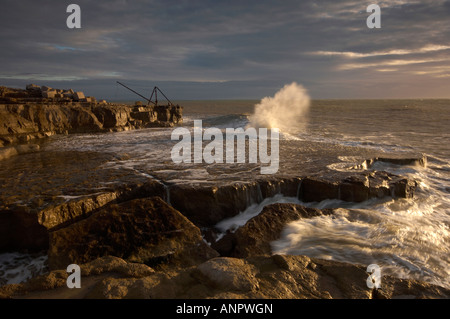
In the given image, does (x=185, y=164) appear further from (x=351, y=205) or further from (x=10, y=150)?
(x=10, y=150)

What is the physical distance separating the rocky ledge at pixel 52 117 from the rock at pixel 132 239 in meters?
7.01

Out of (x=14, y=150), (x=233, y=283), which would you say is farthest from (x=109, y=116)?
(x=233, y=283)

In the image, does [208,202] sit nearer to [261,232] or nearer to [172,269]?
[261,232]

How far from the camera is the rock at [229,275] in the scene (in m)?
2.79

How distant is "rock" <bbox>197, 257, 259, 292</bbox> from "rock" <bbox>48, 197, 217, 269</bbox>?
1135 millimetres

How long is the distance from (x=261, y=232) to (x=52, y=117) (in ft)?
49.6

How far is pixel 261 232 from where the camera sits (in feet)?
16.3

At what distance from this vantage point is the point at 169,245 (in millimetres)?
4285

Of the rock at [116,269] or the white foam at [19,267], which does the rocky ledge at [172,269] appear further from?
the white foam at [19,267]

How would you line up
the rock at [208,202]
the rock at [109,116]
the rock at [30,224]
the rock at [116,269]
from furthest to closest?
the rock at [109,116], the rock at [208,202], the rock at [30,224], the rock at [116,269]

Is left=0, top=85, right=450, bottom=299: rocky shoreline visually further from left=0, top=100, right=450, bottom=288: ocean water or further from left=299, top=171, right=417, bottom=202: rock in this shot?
left=0, top=100, right=450, bottom=288: ocean water

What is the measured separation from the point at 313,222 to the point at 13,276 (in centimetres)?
542

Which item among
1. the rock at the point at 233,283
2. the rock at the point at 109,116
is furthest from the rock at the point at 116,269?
the rock at the point at 109,116
